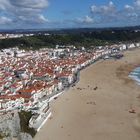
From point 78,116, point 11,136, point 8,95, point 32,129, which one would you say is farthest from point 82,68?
point 11,136

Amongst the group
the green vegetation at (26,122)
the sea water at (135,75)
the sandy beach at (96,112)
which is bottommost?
the sea water at (135,75)

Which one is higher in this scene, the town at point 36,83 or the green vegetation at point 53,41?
the town at point 36,83

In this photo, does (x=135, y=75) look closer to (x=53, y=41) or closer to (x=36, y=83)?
(x=36, y=83)

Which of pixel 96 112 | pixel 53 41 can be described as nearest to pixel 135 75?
pixel 96 112

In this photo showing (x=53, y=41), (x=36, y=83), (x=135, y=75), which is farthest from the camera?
(x=53, y=41)

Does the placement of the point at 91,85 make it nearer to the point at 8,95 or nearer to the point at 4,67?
the point at 8,95

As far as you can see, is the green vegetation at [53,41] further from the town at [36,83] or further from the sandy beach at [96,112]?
the sandy beach at [96,112]

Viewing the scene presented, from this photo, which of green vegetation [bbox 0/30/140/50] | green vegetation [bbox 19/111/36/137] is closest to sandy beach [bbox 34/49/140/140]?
green vegetation [bbox 19/111/36/137]

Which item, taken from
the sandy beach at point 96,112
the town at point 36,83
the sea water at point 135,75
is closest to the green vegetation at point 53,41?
the town at point 36,83

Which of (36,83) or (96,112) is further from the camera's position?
(36,83)
